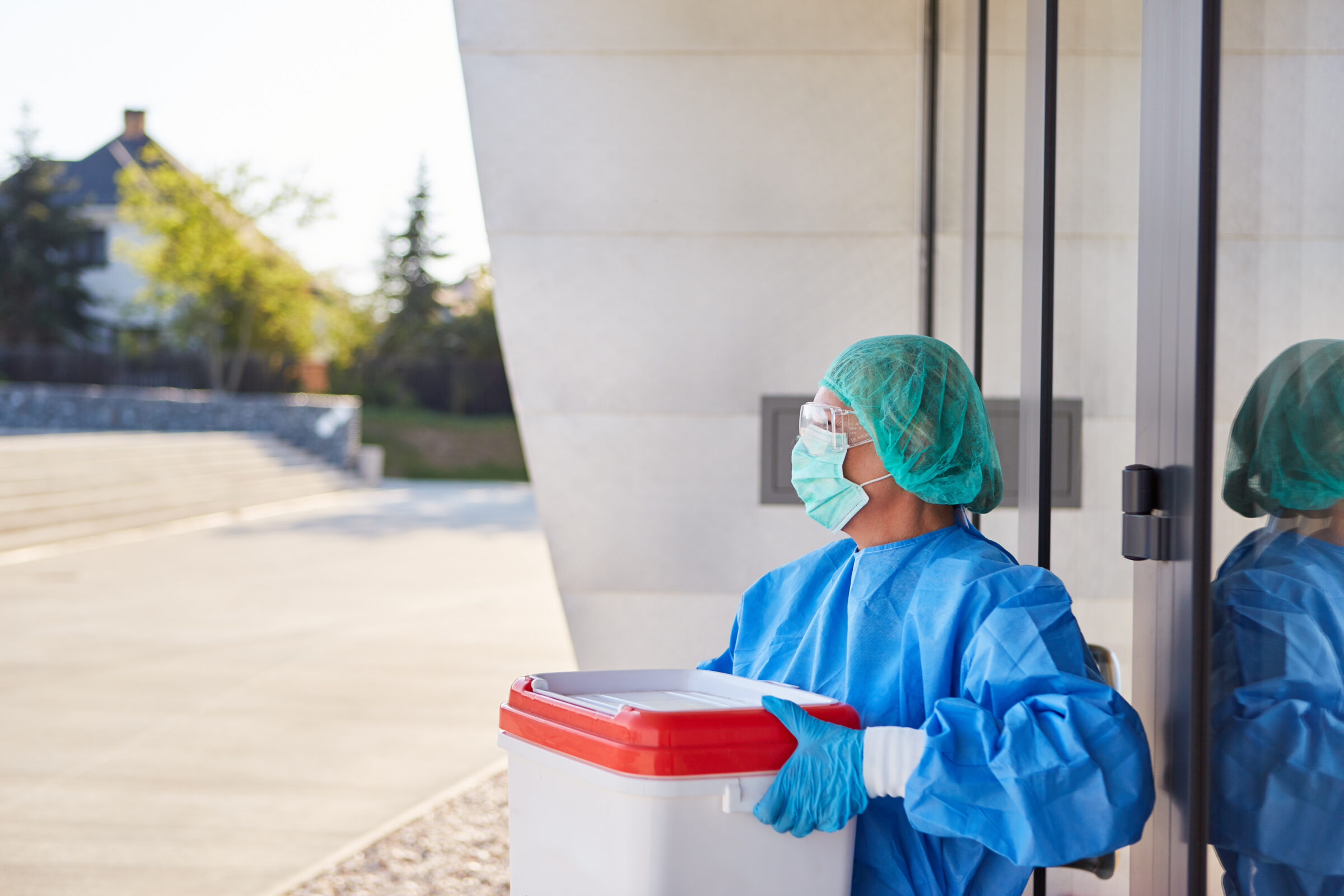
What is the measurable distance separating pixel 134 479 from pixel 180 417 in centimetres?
630

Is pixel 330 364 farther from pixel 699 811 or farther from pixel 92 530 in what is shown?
pixel 699 811

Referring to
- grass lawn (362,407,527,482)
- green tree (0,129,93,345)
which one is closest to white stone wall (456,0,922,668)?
grass lawn (362,407,527,482)

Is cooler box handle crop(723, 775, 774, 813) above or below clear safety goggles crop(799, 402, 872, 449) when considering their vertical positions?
below

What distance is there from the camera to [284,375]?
93.0 feet

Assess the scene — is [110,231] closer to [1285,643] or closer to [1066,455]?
[1066,455]

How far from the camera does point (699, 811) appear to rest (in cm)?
123

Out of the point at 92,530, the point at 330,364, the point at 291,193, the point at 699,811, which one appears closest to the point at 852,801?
the point at 699,811

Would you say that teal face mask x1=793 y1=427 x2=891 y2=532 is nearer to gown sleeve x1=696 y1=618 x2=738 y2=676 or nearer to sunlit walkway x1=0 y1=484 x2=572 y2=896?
gown sleeve x1=696 y1=618 x2=738 y2=676

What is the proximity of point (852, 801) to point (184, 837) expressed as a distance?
3.36 m

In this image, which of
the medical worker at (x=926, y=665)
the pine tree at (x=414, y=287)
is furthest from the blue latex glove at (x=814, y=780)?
the pine tree at (x=414, y=287)

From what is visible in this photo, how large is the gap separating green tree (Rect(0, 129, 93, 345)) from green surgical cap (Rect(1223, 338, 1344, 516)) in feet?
122

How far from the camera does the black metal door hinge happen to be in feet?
4.65

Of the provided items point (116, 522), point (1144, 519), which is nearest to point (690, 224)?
point (1144, 519)

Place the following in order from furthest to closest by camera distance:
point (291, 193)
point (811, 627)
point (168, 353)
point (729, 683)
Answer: point (168, 353) → point (291, 193) → point (811, 627) → point (729, 683)
